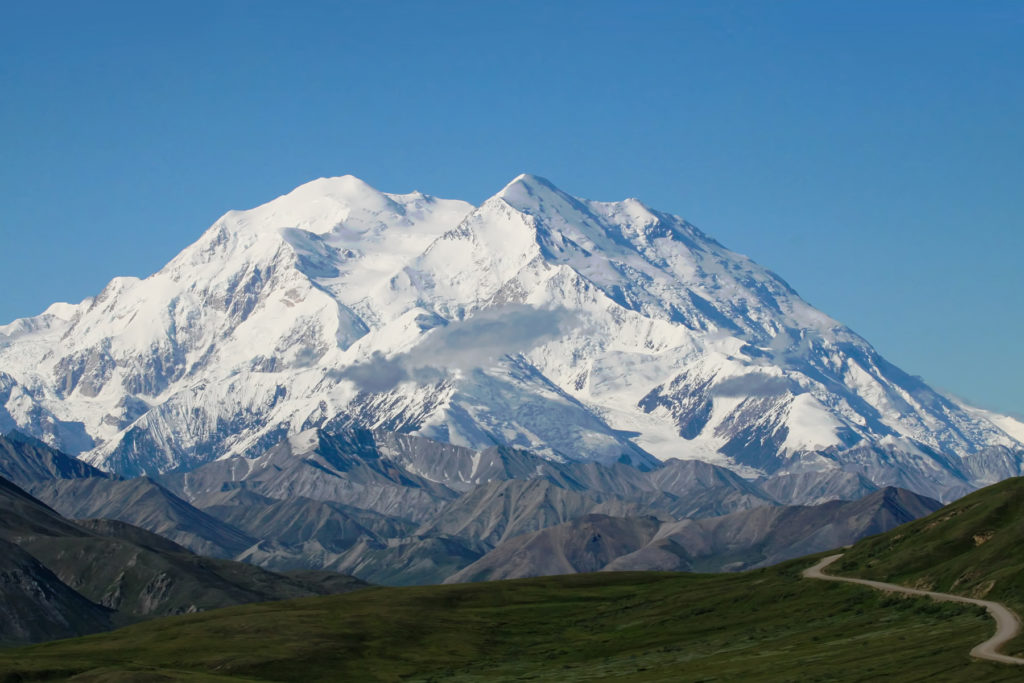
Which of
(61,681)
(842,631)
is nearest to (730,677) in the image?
(842,631)

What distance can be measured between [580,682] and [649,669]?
9.83m

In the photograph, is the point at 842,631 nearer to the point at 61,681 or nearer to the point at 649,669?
the point at 649,669

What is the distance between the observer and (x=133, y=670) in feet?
650

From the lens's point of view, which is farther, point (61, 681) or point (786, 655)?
point (61, 681)

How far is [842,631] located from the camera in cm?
19712

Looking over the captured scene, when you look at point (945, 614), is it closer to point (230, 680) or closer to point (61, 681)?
point (230, 680)

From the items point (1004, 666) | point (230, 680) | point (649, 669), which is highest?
point (230, 680)

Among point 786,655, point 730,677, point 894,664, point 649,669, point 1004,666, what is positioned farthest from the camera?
point 649,669

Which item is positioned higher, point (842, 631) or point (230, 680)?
point (230, 680)

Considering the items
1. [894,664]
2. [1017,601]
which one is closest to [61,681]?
[894,664]

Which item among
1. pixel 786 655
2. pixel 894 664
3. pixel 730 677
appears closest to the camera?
pixel 894 664

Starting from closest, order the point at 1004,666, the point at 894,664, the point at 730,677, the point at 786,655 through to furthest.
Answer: the point at 1004,666, the point at 894,664, the point at 730,677, the point at 786,655

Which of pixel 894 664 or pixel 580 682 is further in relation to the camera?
pixel 580 682

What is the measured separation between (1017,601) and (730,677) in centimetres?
3551
